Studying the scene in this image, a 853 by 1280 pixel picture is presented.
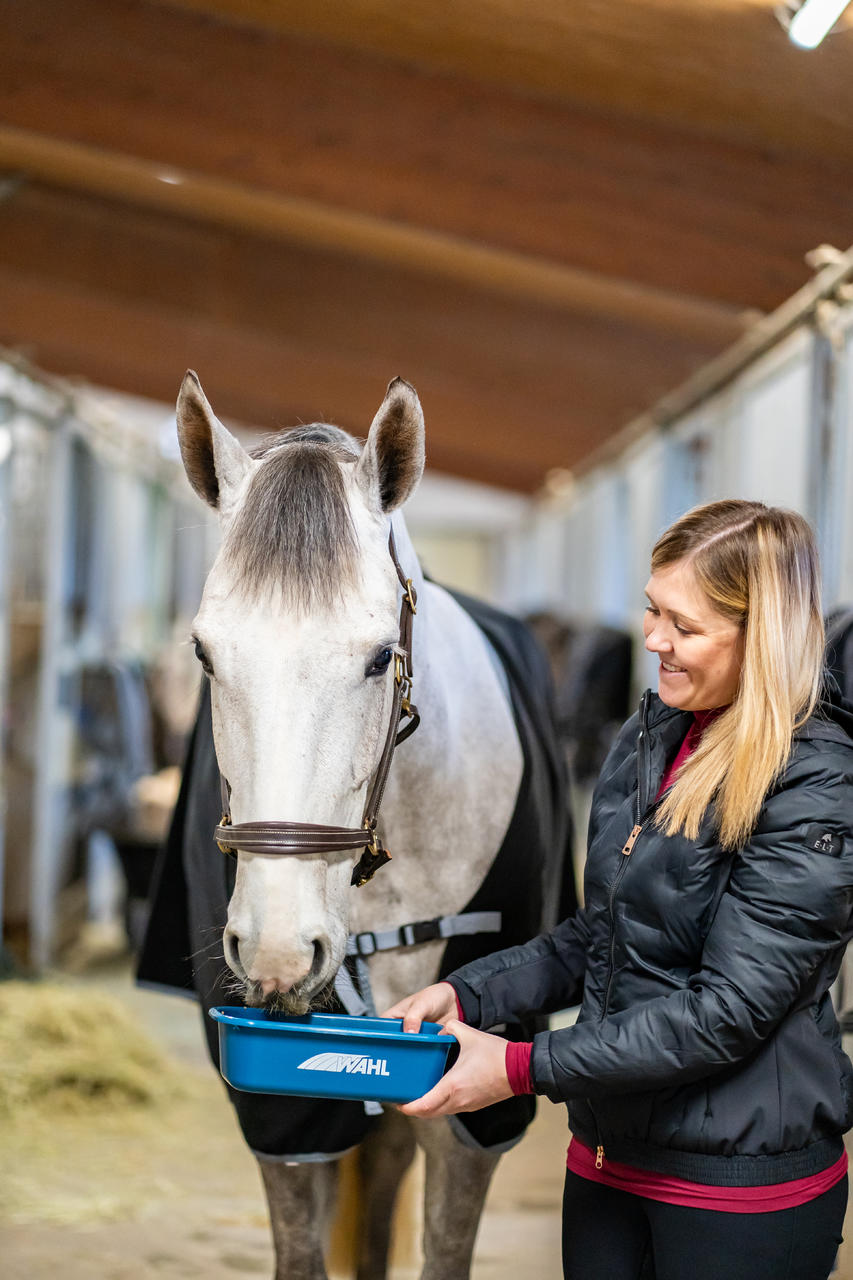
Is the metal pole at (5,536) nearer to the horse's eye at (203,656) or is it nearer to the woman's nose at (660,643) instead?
the horse's eye at (203,656)

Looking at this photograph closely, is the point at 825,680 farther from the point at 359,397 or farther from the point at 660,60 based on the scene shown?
the point at 359,397

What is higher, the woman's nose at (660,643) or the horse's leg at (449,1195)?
the woman's nose at (660,643)

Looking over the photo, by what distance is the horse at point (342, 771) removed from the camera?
119 centimetres

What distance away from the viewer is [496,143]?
105 inches

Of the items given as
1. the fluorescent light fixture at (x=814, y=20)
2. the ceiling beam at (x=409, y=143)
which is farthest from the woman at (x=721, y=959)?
the ceiling beam at (x=409, y=143)

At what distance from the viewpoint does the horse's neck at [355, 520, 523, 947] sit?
1.57m

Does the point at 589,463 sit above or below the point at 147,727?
above

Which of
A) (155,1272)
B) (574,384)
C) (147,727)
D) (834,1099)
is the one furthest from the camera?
(147,727)

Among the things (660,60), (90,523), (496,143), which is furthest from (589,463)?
(660,60)

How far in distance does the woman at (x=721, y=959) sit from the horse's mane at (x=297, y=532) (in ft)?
1.14

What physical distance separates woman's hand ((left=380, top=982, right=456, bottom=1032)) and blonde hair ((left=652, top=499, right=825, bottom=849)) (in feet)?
1.09

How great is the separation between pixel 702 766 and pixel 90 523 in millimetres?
4412

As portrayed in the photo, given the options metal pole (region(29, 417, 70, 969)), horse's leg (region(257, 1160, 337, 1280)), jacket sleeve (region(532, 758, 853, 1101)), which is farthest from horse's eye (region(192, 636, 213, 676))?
metal pole (region(29, 417, 70, 969))

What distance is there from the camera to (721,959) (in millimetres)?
1112
